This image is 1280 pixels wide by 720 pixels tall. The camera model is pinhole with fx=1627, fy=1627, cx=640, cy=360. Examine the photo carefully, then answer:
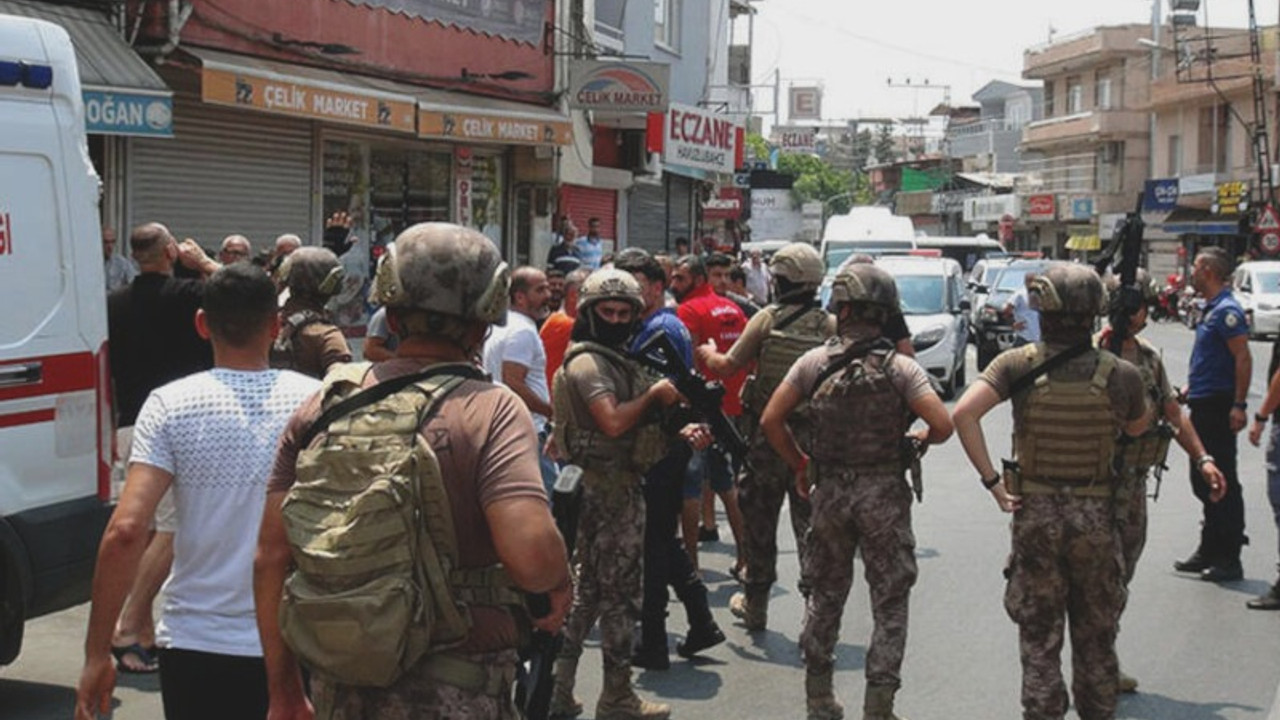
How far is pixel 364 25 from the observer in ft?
55.5

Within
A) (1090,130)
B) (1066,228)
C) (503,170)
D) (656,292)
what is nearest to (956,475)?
(656,292)

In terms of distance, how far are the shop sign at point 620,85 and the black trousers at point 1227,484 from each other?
11660mm

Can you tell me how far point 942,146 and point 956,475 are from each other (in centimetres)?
10310

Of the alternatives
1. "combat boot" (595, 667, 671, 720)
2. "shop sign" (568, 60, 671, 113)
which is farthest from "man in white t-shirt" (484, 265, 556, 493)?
"shop sign" (568, 60, 671, 113)

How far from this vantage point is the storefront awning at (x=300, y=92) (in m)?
13.6

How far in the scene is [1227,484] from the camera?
9.48 m

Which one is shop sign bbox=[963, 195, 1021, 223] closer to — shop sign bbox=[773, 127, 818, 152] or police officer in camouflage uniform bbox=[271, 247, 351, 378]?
shop sign bbox=[773, 127, 818, 152]

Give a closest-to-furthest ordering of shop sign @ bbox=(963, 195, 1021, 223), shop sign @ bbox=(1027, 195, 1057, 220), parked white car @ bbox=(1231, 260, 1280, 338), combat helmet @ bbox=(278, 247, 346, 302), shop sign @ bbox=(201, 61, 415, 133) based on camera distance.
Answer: combat helmet @ bbox=(278, 247, 346, 302) → shop sign @ bbox=(201, 61, 415, 133) → parked white car @ bbox=(1231, 260, 1280, 338) → shop sign @ bbox=(1027, 195, 1057, 220) → shop sign @ bbox=(963, 195, 1021, 223)

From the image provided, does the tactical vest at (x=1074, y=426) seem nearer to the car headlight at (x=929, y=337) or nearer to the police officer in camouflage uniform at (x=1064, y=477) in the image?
the police officer in camouflage uniform at (x=1064, y=477)

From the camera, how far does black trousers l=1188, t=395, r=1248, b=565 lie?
948 centimetres

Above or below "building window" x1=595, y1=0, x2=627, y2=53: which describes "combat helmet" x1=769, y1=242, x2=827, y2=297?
below

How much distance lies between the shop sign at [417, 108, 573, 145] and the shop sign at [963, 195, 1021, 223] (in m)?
60.6

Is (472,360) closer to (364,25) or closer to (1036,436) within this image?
(1036,436)

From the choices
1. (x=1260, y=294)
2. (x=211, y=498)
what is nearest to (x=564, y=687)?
(x=211, y=498)
